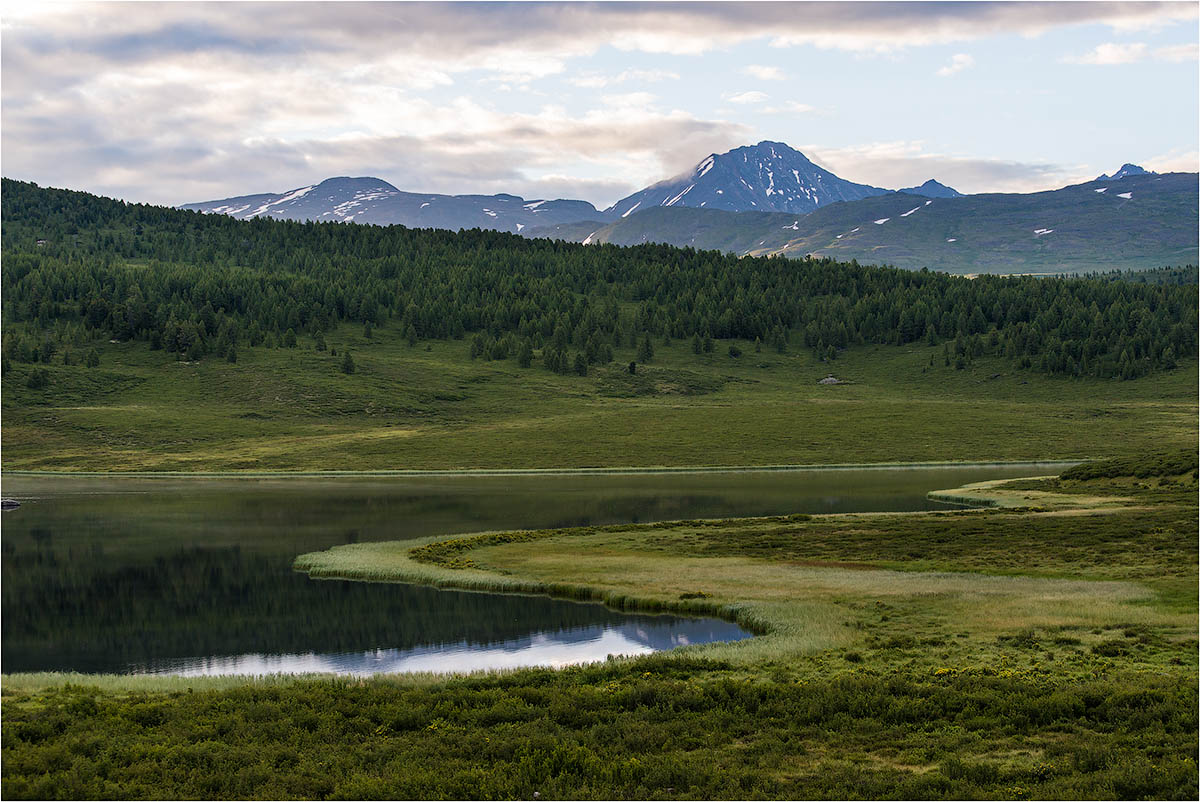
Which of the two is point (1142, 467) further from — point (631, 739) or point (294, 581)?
point (631, 739)

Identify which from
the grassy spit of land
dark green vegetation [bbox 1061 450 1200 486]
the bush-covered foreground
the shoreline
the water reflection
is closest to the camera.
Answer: the bush-covered foreground

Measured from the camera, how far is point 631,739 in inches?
906

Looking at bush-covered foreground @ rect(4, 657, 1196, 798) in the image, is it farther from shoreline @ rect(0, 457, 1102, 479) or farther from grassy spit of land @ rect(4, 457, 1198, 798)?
shoreline @ rect(0, 457, 1102, 479)

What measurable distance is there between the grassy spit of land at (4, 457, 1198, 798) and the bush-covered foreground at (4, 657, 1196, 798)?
65mm

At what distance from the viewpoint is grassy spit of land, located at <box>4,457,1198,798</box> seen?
2017 cm

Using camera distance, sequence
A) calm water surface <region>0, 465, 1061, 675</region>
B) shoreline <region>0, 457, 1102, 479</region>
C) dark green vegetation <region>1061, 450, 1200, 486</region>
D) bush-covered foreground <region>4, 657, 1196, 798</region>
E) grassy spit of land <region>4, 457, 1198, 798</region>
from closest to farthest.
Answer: bush-covered foreground <region>4, 657, 1196, 798</region> < grassy spit of land <region>4, 457, 1198, 798</region> < calm water surface <region>0, 465, 1061, 675</region> < dark green vegetation <region>1061, 450, 1200, 486</region> < shoreline <region>0, 457, 1102, 479</region>

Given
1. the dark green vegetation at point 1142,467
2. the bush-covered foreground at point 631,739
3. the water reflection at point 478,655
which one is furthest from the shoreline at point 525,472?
the bush-covered foreground at point 631,739

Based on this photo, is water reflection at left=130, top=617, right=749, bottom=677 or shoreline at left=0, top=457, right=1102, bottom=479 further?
shoreline at left=0, top=457, right=1102, bottom=479

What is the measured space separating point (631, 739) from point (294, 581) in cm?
3680

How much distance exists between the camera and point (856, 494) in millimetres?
101625

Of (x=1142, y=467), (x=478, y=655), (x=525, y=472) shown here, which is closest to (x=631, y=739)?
(x=478, y=655)

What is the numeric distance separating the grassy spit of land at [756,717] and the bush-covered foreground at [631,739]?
0.07 meters

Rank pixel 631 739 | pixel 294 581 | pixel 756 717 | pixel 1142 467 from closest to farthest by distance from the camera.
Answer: pixel 631 739
pixel 756 717
pixel 294 581
pixel 1142 467

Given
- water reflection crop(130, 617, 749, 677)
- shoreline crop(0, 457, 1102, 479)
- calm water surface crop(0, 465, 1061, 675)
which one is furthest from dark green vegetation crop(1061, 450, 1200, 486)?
water reflection crop(130, 617, 749, 677)
